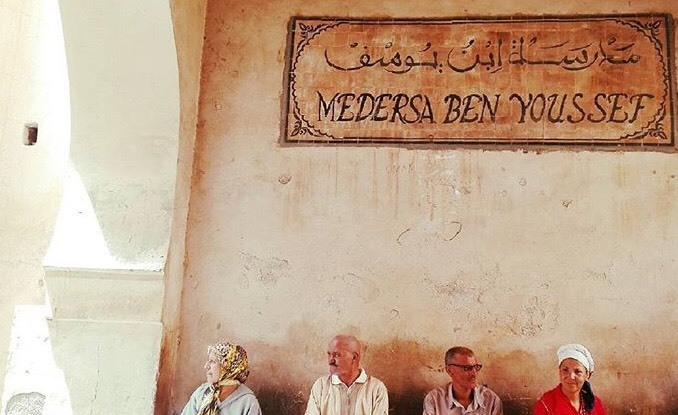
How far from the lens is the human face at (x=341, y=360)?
4039 millimetres

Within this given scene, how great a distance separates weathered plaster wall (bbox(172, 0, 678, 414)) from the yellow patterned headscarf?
368mm

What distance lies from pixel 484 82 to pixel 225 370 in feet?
8.27

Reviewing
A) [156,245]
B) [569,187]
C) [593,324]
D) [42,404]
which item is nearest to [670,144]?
[569,187]

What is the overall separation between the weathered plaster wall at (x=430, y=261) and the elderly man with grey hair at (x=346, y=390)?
1.25 ft

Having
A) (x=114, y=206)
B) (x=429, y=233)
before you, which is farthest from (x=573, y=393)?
(x=114, y=206)

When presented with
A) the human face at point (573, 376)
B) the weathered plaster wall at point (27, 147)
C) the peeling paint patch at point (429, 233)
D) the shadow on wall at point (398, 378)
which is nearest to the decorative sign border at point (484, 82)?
the peeling paint patch at point (429, 233)

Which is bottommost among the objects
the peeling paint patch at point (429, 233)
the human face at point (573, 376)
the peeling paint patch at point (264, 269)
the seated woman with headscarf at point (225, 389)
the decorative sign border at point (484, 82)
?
the seated woman with headscarf at point (225, 389)

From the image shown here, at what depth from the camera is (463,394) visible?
13.2 ft

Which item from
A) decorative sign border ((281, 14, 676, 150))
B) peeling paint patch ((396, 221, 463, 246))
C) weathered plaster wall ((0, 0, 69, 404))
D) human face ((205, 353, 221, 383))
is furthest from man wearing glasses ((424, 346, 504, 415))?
weathered plaster wall ((0, 0, 69, 404))

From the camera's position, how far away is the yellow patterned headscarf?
403 cm

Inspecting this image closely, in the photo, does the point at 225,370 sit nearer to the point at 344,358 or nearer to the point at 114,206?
the point at 344,358

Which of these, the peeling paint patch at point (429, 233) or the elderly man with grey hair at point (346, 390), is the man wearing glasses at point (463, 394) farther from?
the peeling paint patch at point (429, 233)

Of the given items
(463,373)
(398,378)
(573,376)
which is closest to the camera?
(573,376)

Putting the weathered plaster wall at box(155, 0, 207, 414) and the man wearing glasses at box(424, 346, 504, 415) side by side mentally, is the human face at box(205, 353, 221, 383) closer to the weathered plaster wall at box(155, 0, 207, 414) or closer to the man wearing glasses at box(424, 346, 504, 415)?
the weathered plaster wall at box(155, 0, 207, 414)
